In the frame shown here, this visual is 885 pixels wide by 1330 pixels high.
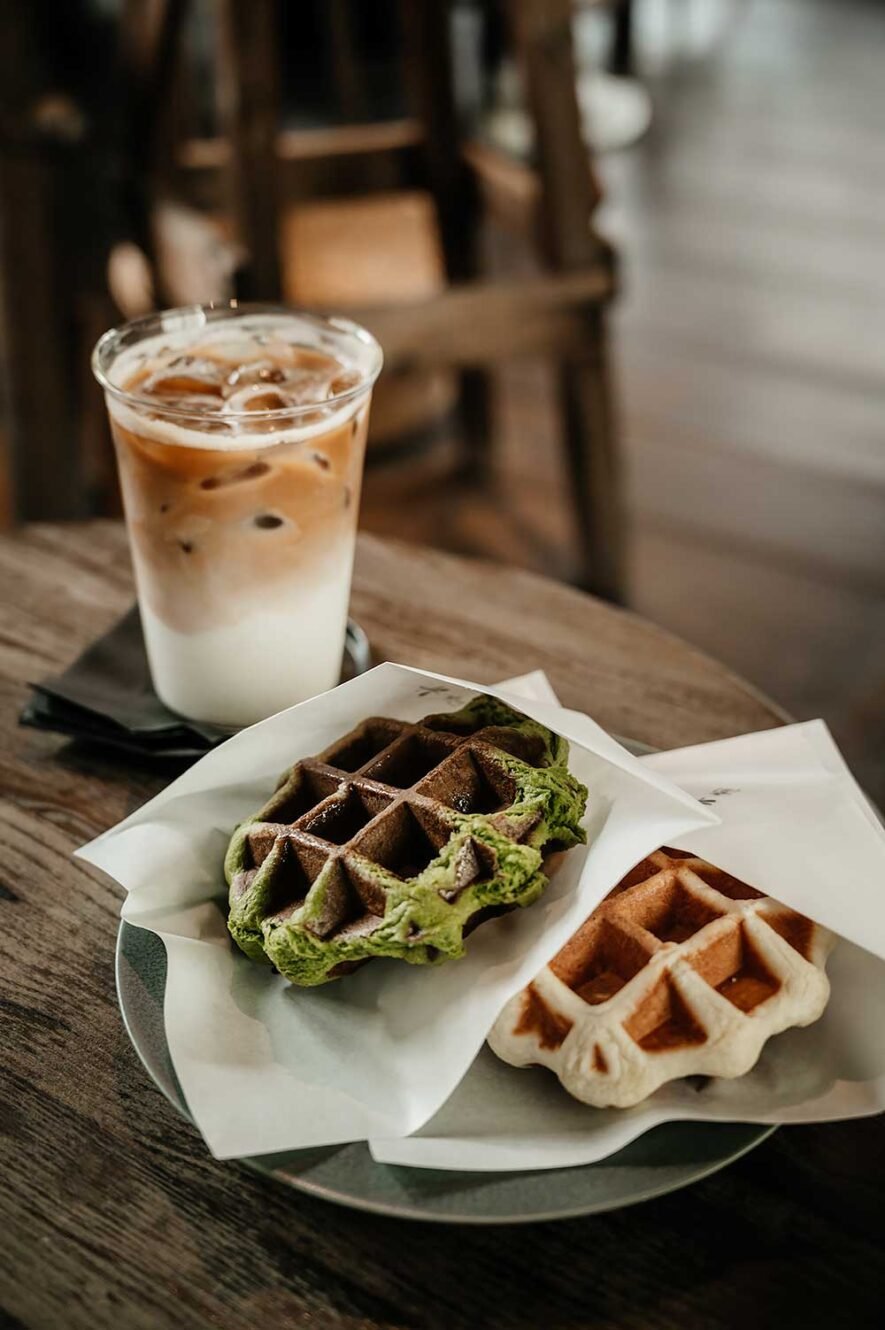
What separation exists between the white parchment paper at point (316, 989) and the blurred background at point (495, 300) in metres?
0.27

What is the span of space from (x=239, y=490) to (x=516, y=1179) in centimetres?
43

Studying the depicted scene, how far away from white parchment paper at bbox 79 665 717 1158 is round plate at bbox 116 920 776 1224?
1cm

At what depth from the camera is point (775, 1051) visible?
0.62m

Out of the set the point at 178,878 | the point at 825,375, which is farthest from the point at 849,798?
the point at 825,375

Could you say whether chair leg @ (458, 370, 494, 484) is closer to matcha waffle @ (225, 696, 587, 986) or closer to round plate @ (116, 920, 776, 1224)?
matcha waffle @ (225, 696, 587, 986)

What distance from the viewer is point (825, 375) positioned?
3133 mm

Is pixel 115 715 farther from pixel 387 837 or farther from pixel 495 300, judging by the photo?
pixel 495 300

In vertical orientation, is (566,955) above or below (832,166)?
above

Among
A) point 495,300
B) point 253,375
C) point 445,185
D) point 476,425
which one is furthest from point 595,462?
point 253,375

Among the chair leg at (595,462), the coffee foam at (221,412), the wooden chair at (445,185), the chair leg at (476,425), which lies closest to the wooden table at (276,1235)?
the coffee foam at (221,412)

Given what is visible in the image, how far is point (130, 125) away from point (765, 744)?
159cm

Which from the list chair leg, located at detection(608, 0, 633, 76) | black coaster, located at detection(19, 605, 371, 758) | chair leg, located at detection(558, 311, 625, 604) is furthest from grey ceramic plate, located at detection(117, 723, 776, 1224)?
chair leg, located at detection(608, 0, 633, 76)

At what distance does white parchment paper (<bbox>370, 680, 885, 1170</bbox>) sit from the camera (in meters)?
0.58

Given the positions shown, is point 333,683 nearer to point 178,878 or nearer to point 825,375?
point 178,878
